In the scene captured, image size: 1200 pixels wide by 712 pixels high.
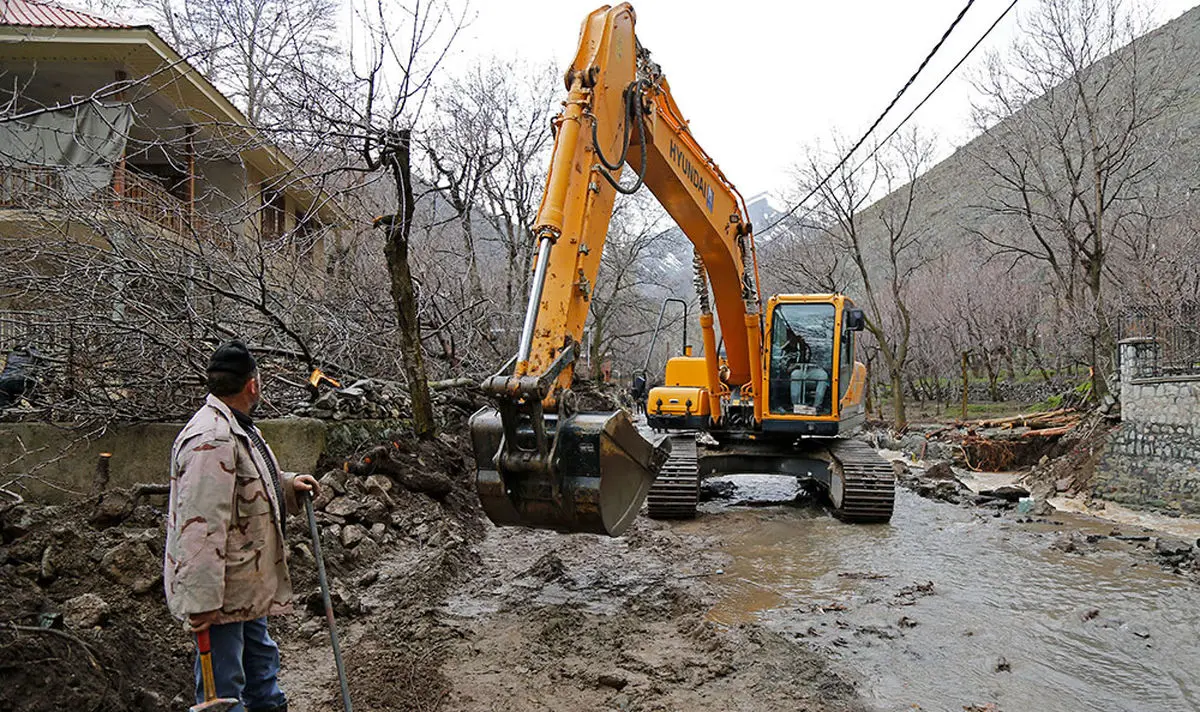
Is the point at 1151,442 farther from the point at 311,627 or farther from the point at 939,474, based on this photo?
the point at 311,627

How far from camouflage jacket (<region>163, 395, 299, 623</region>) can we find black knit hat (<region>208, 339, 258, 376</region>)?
0.43 feet

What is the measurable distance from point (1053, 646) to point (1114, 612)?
1.21 m

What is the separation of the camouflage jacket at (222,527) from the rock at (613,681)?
5.81 feet

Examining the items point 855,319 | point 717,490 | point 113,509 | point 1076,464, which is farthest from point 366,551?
point 1076,464

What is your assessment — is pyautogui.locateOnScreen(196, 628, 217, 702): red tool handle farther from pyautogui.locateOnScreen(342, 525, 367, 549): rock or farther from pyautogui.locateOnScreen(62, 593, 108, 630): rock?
pyautogui.locateOnScreen(342, 525, 367, 549): rock

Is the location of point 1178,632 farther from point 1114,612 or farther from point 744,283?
point 744,283

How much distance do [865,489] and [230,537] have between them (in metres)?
7.46

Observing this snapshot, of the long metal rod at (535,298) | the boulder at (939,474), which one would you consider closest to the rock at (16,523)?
the long metal rod at (535,298)

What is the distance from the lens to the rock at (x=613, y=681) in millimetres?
4051

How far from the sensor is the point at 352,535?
5930mm

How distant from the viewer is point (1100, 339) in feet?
57.3

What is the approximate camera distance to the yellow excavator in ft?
13.6

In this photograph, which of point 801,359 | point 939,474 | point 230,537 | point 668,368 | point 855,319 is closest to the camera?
point 230,537

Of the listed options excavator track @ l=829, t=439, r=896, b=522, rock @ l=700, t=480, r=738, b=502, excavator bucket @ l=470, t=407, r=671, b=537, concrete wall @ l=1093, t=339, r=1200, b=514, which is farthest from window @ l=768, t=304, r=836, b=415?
concrete wall @ l=1093, t=339, r=1200, b=514
